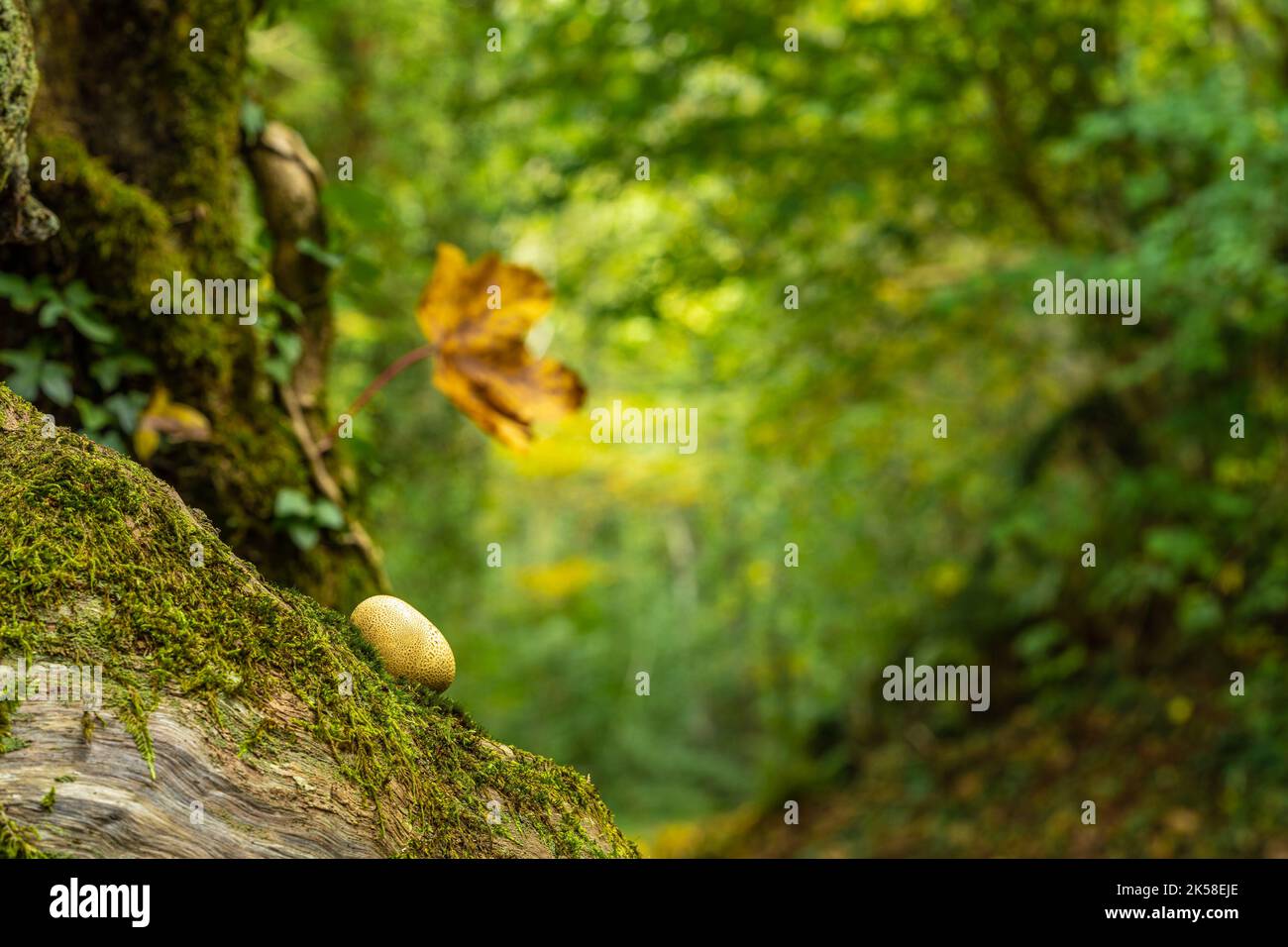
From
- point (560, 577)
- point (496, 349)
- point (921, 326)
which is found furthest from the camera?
point (560, 577)

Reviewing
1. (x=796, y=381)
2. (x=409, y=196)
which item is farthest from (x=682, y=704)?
(x=796, y=381)

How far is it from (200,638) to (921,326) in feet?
21.8

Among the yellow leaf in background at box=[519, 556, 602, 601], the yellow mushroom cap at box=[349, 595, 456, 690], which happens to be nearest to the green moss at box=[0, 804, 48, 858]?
the yellow mushroom cap at box=[349, 595, 456, 690]

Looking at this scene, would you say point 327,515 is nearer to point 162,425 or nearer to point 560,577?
point 162,425

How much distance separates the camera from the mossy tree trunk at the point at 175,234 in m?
2.43

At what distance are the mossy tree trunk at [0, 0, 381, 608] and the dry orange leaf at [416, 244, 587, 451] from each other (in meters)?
0.49

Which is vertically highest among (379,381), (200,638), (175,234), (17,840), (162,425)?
(175,234)

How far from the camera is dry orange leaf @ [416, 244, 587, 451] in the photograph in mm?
2533

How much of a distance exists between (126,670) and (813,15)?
21.5ft

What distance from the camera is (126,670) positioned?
1.37 m

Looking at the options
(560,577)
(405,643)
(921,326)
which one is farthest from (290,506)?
(560,577)

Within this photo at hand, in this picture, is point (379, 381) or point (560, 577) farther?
point (560, 577)

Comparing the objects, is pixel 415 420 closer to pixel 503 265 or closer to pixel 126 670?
pixel 503 265

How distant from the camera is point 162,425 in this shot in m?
2.39
